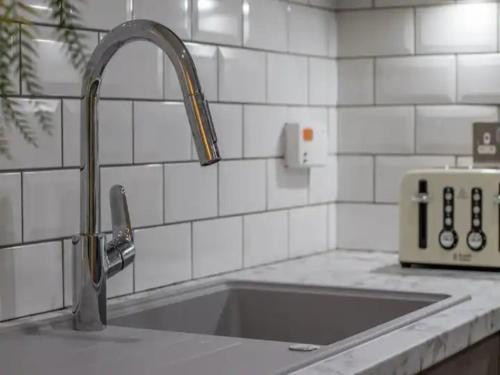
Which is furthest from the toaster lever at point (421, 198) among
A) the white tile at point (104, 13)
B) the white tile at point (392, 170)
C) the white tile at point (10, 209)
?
the white tile at point (10, 209)

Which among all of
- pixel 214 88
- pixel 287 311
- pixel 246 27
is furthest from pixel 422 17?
pixel 287 311

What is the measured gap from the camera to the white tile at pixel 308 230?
6.89ft

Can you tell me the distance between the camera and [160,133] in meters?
1.66

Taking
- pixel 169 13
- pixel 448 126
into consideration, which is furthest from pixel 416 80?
pixel 169 13

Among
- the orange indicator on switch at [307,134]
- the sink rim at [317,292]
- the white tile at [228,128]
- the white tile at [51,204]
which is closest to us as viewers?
the sink rim at [317,292]

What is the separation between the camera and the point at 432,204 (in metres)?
1.90

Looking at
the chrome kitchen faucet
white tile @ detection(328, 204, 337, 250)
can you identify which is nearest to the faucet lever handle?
the chrome kitchen faucet

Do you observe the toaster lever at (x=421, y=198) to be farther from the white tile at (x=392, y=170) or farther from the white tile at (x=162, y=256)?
the white tile at (x=162, y=256)

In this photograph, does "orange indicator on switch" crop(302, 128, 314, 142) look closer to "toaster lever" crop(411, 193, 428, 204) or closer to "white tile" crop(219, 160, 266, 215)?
"white tile" crop(219, 160, 266, 215)

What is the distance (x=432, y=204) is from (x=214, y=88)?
0.51 m

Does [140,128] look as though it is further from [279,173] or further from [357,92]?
[357,92]

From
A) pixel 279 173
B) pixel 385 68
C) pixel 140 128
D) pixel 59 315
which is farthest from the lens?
pixel 385 68

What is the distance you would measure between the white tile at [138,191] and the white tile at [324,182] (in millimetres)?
588

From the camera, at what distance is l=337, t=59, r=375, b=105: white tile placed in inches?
87.1
